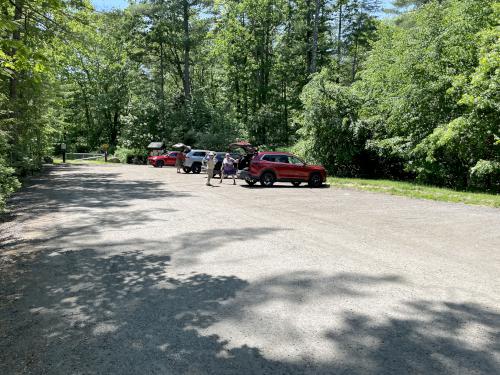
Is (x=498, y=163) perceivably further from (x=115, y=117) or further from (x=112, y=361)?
(x=115, y=117)

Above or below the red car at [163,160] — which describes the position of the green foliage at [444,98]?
above

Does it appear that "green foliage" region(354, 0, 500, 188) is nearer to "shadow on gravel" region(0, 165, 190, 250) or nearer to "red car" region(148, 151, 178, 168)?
"shadow on gravel" region(0, 165, 190, 250)

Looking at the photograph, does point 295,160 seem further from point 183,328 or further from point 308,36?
point 308,36

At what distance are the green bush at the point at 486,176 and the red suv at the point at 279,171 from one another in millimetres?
7365

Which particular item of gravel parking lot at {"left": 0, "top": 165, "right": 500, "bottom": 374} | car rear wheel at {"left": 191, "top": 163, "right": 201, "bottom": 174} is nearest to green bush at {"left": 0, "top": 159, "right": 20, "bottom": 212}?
gravel parking lot at {"left": 0, "top": 165, "right": 500, "bottom": 374}

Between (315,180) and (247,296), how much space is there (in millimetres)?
17199

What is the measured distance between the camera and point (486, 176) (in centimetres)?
1972

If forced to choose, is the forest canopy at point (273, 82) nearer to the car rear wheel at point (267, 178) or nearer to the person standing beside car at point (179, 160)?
the car rear wheel at point (267, 178)

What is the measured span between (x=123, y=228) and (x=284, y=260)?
15.1 feet

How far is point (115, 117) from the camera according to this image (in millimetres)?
66688

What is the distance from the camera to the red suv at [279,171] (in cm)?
2159

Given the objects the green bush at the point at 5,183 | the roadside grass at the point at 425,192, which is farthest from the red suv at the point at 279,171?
the green bush at the point at 5,183

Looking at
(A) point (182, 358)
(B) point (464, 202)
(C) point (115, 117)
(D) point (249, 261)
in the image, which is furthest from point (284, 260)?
(C) point (115, 117)

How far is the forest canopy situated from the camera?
16.5m
